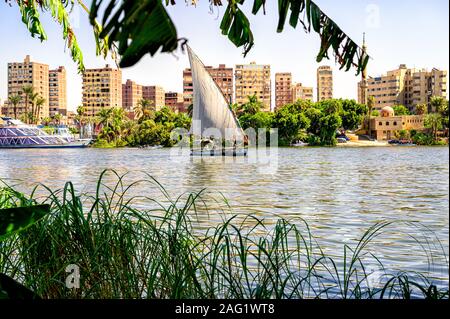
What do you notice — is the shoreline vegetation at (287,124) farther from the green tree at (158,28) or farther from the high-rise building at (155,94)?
the green tree at (158,28)

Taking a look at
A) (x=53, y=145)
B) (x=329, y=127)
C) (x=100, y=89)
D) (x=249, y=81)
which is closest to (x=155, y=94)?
(x=100, y=89)

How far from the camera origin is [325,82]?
137m

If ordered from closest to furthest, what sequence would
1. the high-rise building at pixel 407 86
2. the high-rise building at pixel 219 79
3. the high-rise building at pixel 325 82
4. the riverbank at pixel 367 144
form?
the riverbank at pixel 367 144 < the high-rise building at pixel 219 79 < the high-rise building at pixel 407 86 < the high-rise building at pixel 325 82

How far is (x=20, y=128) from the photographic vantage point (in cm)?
8138

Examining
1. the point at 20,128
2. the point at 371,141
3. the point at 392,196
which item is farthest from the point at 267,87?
the point at 392,196

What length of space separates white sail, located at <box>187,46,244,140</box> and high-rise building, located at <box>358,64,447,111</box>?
83.4 metres

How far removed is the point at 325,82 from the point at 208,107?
351ft

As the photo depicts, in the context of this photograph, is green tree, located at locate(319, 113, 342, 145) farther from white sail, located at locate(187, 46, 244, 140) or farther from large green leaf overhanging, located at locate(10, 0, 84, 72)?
large green leaf overhanging, located at locate(10, 0, 84, 72)

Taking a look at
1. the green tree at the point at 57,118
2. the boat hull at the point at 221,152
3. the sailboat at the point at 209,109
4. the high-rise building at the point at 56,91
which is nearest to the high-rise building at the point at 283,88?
the high-rise building at the point at 56,91

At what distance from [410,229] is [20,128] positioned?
7702cm

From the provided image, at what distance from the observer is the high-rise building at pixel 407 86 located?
372 feet

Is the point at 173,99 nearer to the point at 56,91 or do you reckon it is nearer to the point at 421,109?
the point at 56,91

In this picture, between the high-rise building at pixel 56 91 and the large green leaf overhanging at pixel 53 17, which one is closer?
the large green leaf overhanging at pixel 53 17

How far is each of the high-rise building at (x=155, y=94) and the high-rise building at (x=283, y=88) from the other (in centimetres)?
2366
